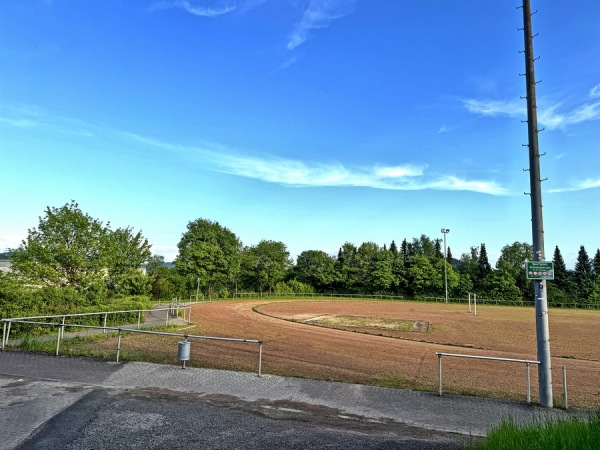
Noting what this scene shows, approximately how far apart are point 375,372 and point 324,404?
510cm

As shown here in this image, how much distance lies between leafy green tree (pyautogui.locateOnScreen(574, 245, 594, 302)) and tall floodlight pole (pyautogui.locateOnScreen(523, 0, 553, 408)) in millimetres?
86819

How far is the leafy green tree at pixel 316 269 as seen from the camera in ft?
301

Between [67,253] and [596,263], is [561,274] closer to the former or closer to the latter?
[596,263]

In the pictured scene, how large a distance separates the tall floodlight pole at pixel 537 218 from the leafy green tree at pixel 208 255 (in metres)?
62.7

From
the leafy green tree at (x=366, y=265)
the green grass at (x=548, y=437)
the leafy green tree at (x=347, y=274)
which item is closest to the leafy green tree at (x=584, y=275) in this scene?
the leafy green tree at (x=366, y=265)

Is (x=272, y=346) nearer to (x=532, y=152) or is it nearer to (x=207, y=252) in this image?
(x=532, y=152)

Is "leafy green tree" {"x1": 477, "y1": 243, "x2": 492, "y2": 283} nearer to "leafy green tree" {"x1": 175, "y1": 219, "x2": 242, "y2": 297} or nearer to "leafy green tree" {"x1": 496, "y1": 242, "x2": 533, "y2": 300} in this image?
"leafy green tree" {"x1": 496, "y1": 242, "x2": 533, "y2": 300}

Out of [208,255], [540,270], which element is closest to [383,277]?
[208,255]

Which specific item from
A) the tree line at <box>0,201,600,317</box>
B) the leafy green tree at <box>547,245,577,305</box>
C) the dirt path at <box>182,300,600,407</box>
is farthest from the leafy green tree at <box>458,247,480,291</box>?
the dirt path at <box>182,300,600,407</box>

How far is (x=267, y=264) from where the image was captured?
8512 centimetres

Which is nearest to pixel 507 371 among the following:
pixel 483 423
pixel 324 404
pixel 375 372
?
pixel 375 372

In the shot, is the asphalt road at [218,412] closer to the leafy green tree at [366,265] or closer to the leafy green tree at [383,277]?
the leafy green tree at [383,277]

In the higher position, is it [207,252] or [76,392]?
[207,252]

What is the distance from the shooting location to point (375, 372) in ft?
41.6
